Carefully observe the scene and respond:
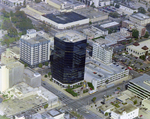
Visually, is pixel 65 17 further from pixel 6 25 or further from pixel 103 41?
pixel 6 25

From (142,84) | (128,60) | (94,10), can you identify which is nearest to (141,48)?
(128,60)

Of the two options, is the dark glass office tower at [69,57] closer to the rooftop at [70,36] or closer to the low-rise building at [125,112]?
the rooftop at [70,36]

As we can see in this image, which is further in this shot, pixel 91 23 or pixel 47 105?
pixel 91 23

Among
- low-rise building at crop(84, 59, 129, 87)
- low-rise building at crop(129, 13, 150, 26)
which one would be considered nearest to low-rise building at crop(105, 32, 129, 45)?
low-rise building at crop(129, 13, 150, 26)

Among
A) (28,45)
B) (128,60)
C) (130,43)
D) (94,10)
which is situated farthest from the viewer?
(94,10)

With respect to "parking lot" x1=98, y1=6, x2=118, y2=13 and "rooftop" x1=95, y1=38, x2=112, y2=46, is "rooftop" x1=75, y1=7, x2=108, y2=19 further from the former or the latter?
"rooftop" x1=95, y1=38, x2=112, y2=46

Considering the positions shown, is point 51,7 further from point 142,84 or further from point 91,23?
point 142,84

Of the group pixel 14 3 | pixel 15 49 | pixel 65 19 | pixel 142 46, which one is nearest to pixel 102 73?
pixel 142 46
